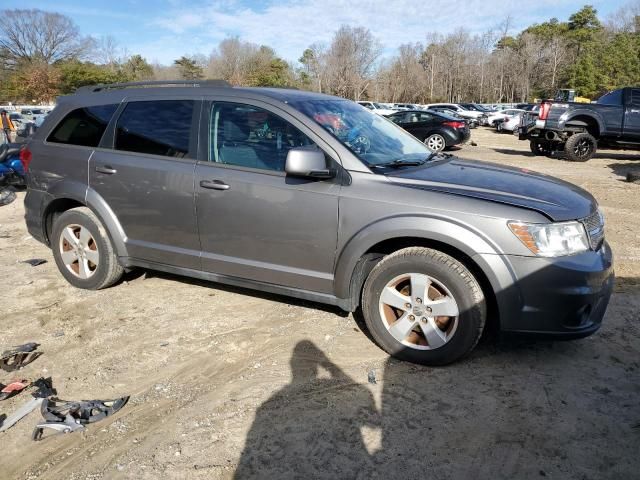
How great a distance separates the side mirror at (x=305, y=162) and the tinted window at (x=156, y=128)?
110 centimetres

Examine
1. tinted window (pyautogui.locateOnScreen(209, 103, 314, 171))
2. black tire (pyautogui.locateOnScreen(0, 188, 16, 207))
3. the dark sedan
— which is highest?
the dark sedan

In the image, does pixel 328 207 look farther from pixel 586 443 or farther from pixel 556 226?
pixel 586 443

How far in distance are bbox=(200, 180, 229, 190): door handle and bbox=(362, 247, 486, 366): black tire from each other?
127 centimetres

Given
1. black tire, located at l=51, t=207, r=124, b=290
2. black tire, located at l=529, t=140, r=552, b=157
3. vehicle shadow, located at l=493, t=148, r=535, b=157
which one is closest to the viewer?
black tire, located at l=51, t=207, r=124, b=290

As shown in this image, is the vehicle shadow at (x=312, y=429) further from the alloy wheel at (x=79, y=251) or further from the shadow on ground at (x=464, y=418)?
the alloy wheel at (x=79, y=251)

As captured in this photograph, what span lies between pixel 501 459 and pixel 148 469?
174 cm

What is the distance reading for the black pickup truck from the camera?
12.9 m

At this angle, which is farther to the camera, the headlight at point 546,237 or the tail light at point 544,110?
the tail light at point 544,110

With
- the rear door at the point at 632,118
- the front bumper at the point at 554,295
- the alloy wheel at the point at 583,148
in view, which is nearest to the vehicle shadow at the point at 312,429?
the front bumper at the point at 554,295

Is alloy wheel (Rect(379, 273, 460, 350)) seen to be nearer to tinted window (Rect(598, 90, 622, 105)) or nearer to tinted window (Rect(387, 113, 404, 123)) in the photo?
tinted window (Rect(598, 90, 622, 105))

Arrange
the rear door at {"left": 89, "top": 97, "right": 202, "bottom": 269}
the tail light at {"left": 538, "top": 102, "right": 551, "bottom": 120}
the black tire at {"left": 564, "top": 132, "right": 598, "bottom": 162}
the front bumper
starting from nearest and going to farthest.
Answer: the front bumper < the rear door at {"left": 89, "top": 97, "right": 202, "bottom": 269} < the tail light at {"left": 538, "top": 102, "right": 551, "bottom": 120} < the black tire at {"left": 564, "top": 132, "right": 598, "bottom": 162}

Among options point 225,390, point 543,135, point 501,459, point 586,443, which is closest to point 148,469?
point 225,390

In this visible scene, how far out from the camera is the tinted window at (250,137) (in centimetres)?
356

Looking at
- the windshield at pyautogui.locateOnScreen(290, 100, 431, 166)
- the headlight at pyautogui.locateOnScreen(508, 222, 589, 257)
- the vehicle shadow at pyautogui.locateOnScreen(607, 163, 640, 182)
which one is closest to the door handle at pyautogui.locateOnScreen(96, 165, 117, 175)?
the windshield at pyautogui.locateOnScreen(290, 100, 431, 166)
